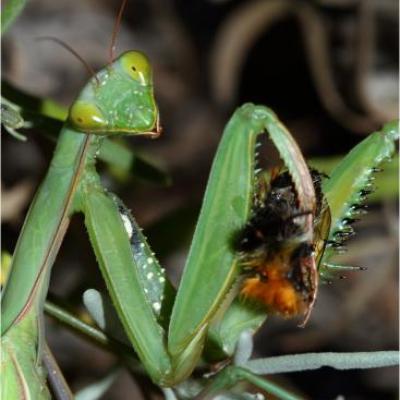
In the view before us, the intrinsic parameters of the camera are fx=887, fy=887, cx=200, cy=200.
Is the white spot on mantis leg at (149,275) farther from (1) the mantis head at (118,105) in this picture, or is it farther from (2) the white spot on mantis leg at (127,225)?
(1) the mantis head at (118,105)

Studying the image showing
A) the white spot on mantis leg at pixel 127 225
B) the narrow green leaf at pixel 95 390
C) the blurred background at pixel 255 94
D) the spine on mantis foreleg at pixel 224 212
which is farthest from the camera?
the blurred background at pixel 255 94

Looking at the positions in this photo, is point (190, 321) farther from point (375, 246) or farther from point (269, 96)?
point (269, 96)

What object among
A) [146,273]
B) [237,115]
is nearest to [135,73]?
[237,115]

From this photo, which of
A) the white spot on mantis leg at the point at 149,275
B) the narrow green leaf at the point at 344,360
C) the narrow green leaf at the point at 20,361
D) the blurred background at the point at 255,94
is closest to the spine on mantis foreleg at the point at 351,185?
the narrow green leaf at the point at 344,360

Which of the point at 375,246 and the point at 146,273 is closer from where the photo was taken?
the point at 146,273

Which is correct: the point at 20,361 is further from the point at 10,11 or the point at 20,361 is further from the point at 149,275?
the point at 10,11
